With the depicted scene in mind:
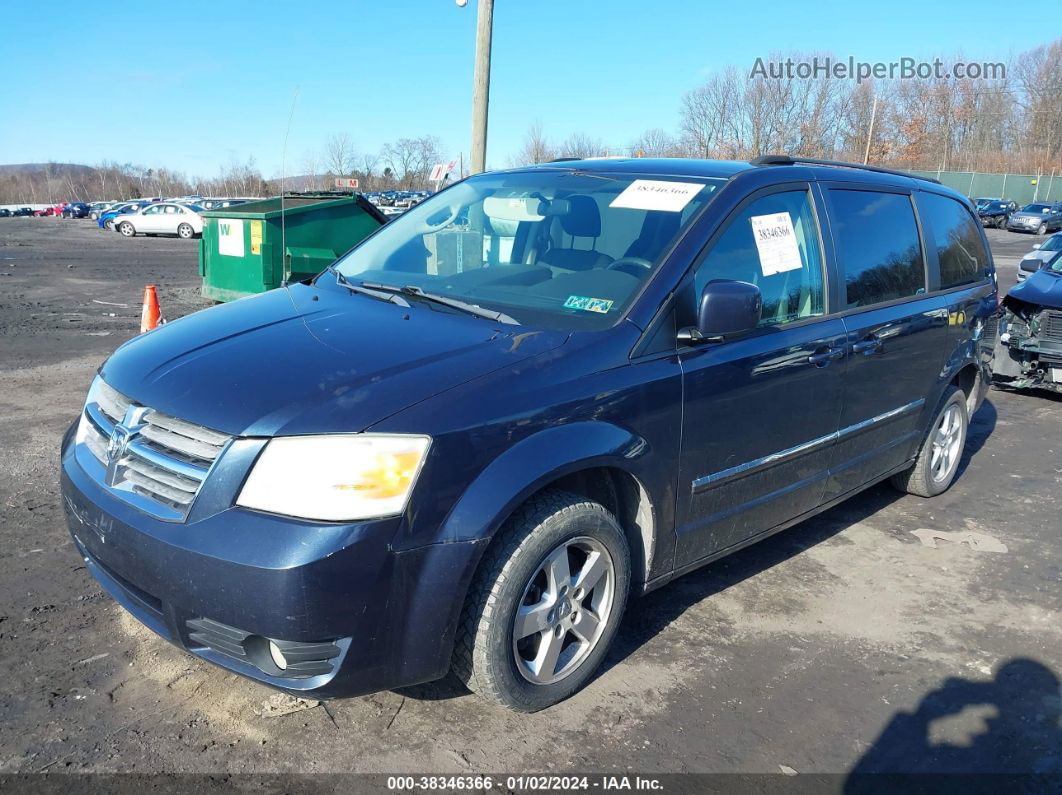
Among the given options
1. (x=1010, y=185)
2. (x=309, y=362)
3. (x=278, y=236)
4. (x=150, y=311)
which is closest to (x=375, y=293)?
(x=309, y=362)

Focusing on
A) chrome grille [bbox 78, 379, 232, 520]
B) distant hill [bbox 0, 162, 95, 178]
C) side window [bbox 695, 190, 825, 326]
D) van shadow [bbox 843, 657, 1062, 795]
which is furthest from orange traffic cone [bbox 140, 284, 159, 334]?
distant hill [bbox 0, 162, 95, 178]

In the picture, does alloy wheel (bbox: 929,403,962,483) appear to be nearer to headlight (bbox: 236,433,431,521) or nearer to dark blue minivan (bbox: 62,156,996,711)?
dark blue minivan (bbox: 62,156,996,711)

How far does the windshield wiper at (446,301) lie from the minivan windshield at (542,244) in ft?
0.10

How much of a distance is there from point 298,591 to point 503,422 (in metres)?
0.77

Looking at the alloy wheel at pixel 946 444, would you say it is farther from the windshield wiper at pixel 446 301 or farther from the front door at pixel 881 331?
the windshield wiper at pixel 446 301

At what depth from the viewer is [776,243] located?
3.72 metres

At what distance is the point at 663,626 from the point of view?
12.1ft

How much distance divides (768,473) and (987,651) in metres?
1.19

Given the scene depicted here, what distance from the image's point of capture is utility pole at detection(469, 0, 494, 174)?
9.54 m

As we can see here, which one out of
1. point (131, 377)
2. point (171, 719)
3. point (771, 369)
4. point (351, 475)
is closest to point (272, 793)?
point (171, 719)

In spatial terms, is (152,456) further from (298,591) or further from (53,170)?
(53,170)

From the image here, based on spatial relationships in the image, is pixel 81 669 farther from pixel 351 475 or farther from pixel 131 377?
pixel 351 475

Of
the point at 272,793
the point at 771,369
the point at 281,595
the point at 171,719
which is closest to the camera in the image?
the point at 281,595

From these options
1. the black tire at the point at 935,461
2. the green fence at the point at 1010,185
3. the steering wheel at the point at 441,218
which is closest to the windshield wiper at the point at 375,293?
the steering wheel at the point at 441,218
